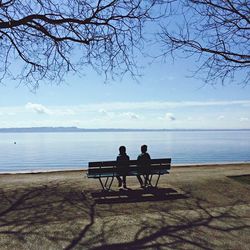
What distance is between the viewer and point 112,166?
31.3 feet

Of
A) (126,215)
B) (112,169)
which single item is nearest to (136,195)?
(112,169)

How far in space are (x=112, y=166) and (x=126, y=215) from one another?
2489 mm

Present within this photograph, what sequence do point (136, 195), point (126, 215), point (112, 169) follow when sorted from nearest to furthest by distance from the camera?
1. point (126, 215)
2. point (136, 195)
3. point (112, 169)

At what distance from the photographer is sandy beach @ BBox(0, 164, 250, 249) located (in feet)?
18.9

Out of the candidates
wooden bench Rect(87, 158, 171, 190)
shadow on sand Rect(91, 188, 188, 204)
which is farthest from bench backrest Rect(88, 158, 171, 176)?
→ shadow on sand Rect(91, 188, 188, 204)

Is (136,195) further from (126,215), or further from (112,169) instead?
(126,215)

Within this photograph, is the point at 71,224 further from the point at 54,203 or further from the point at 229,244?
the point at 229,244

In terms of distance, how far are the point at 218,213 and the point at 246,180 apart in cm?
414

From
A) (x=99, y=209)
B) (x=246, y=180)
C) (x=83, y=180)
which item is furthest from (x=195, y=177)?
(x=99, y=209)

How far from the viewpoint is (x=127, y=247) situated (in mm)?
5520

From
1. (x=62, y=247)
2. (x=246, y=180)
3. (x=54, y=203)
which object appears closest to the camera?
(x=62, y=247)

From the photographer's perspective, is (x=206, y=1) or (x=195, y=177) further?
(x=195, y=177)

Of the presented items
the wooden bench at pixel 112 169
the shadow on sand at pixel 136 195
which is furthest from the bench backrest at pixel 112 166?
the shadow on sand at pixel 136 195

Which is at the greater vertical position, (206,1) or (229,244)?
(206,1)
